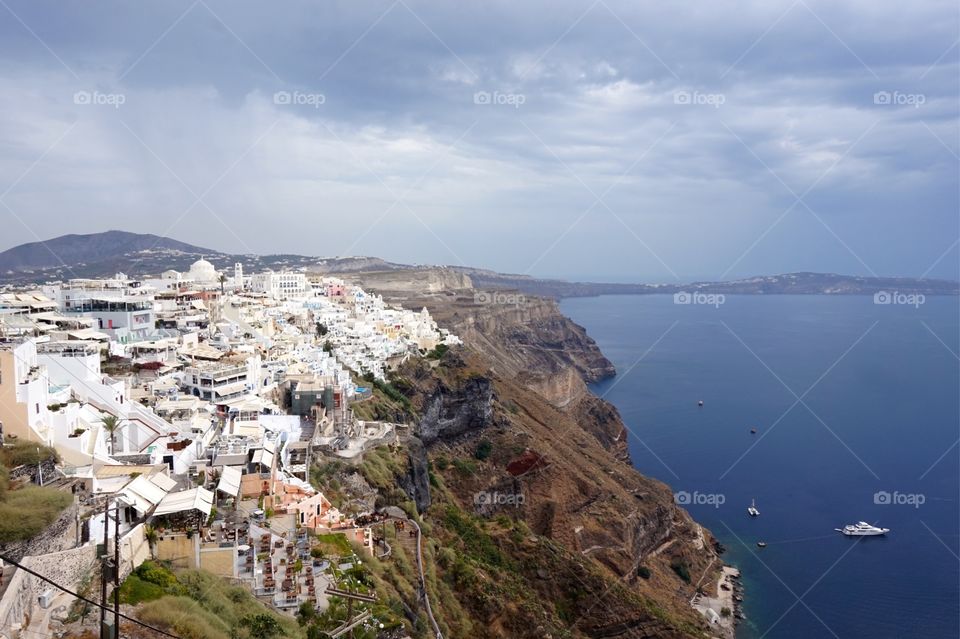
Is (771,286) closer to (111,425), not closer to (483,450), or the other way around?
(483,450)

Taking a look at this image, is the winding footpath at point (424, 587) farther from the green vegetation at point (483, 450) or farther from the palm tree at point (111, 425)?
the green vegetation at point (483, 450)

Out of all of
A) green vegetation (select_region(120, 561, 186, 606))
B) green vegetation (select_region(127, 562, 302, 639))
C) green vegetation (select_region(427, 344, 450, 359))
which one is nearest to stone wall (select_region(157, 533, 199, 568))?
green vegetation (select_region(127, 562, 302, 639))

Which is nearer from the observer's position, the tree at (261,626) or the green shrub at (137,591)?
the green shrub at (137,591)

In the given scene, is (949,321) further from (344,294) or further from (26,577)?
(26,577)

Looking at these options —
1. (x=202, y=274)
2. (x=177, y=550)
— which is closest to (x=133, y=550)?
(x=177, y=550)

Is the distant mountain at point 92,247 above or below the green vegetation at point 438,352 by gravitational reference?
above

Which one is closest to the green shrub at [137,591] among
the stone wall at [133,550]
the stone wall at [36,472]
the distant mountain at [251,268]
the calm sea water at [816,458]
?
the stone wall at [133,550]
